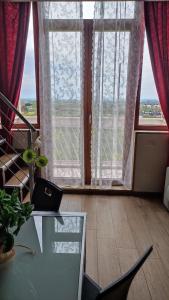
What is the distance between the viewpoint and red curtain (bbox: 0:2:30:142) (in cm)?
296

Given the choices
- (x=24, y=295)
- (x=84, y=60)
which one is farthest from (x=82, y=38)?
(x=24, y=295)

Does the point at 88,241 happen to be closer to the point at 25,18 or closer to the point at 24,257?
the point at 24,257

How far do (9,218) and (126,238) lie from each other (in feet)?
5.90

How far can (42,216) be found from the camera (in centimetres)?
152

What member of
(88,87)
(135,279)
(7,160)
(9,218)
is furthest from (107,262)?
(88,87)

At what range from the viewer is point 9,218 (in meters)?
0.99

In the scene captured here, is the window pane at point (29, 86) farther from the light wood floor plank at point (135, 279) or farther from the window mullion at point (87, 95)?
the light wood floor plank at point (135, 279)

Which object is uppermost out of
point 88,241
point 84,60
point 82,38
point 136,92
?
point 82,38

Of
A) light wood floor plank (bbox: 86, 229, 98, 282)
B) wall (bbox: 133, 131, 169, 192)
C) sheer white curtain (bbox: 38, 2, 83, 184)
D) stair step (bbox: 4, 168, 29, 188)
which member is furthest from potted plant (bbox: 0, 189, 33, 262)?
wall (bbox: 133, 131, 169, 192)

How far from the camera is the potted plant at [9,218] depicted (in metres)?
0.99

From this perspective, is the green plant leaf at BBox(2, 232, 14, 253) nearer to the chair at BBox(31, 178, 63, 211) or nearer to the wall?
the chair at BBox(31, 178, 63, 211)

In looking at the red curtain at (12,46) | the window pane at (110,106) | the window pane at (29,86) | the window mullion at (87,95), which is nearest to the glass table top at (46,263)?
the window pane at (110,106)

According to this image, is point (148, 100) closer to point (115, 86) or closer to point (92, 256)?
point (115, 86)

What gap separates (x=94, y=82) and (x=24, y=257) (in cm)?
241
